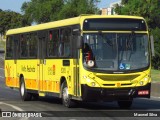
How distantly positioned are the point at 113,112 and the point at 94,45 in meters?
2.18

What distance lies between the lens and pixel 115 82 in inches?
719

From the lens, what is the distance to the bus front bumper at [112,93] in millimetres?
18047

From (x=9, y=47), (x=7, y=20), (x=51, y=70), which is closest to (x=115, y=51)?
(x=51, y=70)

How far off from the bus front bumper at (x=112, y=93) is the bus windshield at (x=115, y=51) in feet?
2.11

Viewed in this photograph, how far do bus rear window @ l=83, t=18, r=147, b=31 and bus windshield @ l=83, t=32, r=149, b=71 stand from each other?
7.6 inches

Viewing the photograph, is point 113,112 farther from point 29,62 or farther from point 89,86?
point 29,62

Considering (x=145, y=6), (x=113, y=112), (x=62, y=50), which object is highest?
(x=145, y=6)

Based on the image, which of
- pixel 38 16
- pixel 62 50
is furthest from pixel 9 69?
pixel 38 16

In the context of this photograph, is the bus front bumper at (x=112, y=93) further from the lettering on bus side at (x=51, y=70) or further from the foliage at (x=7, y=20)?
the foliage at (x=7, y=20)

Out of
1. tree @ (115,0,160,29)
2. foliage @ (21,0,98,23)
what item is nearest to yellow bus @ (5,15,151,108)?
tree @ (115,0,160,29)

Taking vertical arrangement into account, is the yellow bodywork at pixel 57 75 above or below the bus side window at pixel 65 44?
below

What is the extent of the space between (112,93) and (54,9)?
100264 millimetres

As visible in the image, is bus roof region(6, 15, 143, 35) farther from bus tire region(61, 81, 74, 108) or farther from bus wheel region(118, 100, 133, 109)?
bus wheel region(118, 100, 133, 109)

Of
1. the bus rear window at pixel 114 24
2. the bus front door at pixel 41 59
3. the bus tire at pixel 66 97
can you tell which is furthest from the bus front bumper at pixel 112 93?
the bus front door at pixel 41 59
